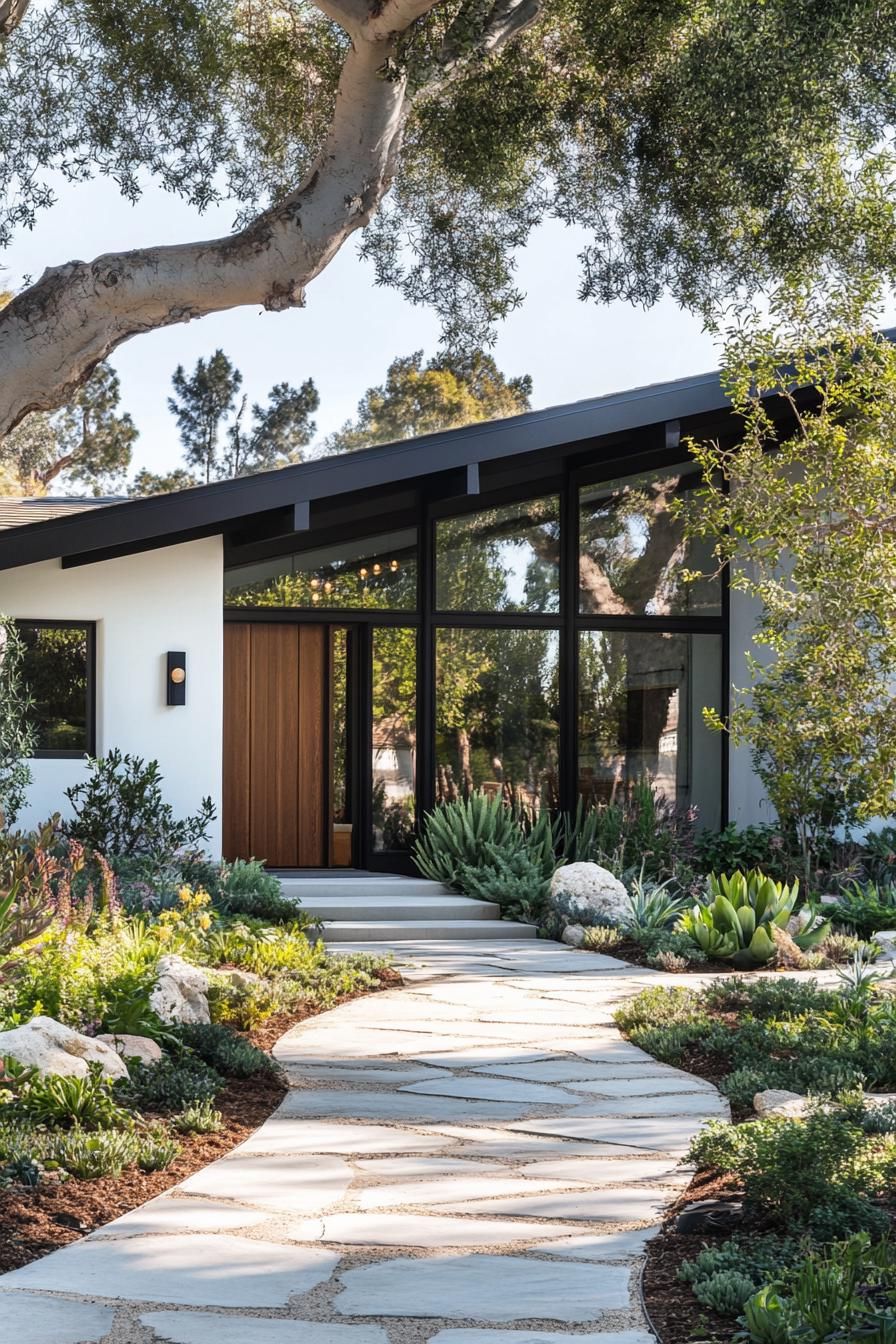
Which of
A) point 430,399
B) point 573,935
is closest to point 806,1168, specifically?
point 573,935

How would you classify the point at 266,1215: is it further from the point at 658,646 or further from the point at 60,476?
the point at 60,476

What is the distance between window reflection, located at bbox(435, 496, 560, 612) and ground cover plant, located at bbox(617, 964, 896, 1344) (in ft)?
23.8

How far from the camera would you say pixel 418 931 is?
33.7 feet

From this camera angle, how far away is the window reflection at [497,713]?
12.8 metres

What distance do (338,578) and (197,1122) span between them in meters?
8.28

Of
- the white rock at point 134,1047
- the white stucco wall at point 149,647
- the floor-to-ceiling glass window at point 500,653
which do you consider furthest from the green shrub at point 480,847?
the white rock at point 134,1047

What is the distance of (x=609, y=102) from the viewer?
10.1 m

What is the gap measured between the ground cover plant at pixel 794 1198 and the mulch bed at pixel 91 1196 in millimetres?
1520

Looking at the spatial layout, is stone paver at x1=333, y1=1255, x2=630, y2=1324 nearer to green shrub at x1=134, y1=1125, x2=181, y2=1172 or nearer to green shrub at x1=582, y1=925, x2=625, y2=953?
green shrub at x1=134, y1=1125, x2=181, y2=1172

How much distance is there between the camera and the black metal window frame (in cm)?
1275

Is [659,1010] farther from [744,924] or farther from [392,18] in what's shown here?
[392,18]

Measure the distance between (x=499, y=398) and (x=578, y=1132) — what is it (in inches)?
1146

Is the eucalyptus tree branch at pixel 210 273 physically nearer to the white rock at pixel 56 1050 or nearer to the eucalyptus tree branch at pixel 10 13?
the eucalyptus tree branch at pixel 10 13

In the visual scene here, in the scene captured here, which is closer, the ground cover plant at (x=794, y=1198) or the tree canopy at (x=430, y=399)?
the ground cover plant at (x=794, y=1198)
